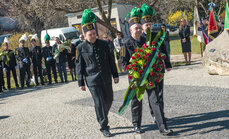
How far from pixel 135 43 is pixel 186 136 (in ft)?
6.00

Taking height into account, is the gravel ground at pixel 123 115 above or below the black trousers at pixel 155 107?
below

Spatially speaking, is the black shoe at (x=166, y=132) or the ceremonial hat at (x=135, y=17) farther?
the ceremonial hat at (x=135, y=17)

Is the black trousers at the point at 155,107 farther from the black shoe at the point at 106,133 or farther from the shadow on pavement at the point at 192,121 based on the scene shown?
the black shoe at the point at 106,133

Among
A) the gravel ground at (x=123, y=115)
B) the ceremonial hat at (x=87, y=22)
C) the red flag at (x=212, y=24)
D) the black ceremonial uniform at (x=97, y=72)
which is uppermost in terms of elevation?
the ceremonial hat at (x=87, y=22)

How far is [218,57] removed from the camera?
388 inches

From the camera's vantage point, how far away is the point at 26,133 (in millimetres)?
6402

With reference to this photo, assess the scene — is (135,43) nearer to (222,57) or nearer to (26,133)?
(26,133)

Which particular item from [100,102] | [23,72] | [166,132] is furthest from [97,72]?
[23,72]

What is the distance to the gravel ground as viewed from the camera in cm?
547

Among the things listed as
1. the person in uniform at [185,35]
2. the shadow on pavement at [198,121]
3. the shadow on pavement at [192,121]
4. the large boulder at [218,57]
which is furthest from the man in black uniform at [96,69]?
the person in uniform at [185,35]

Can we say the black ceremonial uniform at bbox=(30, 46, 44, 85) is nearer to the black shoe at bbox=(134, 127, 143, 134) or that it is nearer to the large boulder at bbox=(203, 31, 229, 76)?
the large boulder at bbox=(203, 31, 229, 76)

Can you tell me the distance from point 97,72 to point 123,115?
178 centimetres

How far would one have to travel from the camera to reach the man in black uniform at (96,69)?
5.43 meters

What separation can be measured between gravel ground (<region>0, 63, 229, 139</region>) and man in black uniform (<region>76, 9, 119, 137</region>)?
0.56m
